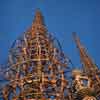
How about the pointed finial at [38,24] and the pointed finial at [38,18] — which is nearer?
the pointed finial at [38,24]

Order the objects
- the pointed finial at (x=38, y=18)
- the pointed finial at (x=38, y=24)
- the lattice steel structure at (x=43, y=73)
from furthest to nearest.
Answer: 1. the pointed finial at (x=38, y=18)
2. the pointed finial at (x=38, y=24)
3. the lattice steel structure at (x=43, y=73)

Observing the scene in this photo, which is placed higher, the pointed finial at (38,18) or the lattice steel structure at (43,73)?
the pointed finial at (38,18)

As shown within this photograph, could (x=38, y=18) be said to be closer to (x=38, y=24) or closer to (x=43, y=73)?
(x=38, y=24)

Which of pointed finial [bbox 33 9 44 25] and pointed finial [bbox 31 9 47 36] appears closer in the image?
pointed finial [bbox 31 9 47 36]

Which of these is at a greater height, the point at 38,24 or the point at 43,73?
the point at 38,24

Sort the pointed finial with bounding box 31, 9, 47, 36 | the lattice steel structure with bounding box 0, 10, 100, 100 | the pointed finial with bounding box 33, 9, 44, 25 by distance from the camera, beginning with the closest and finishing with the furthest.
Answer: the lattice steel structure with bounding box 0, 10, 100, 100, the pointed finial with bounding box 31, 9, 47, 36, the pointed finial with bounding box 33, 9, 44, 25

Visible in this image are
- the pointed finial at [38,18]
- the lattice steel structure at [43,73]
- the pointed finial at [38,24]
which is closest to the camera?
the lattice steel structure at [43,73]

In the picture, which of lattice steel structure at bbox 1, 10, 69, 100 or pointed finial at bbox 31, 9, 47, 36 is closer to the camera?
lattice steel structure at bbox 1, 10, 69, 100

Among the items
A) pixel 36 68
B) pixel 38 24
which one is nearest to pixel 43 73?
pixel 36 68

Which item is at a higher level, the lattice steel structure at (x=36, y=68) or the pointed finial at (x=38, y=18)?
the pointed finial at (x=38, y=18)

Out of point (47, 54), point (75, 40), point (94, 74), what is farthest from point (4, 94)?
point (75, 40)

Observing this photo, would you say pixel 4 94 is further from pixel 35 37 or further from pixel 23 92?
pixel 35 37

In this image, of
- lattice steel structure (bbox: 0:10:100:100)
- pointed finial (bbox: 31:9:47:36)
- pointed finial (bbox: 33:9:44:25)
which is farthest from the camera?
pointed finial (bbox: 33:9:44:25)

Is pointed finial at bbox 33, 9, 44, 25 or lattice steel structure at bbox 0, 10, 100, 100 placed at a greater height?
pointed finial at bbox 33, 9, 44, 25
